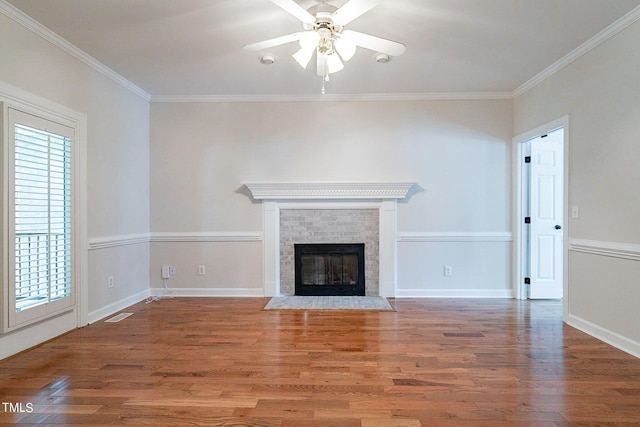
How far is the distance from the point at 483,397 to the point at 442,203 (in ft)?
9.07

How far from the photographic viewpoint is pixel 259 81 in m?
4.00

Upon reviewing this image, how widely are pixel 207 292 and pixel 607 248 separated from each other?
4.27 metres

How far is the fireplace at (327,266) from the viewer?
454cm

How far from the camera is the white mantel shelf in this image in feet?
14.3

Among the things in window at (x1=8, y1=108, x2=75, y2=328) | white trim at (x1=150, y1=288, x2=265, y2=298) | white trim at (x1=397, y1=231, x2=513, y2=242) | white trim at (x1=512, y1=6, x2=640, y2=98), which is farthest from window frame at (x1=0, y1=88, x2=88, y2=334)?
white trim at (x1=512, y1=6, x2=640, y2=98)

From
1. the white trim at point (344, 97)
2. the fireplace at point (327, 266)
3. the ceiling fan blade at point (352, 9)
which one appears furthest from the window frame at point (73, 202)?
the ceiling fan blade at point (352, 9)

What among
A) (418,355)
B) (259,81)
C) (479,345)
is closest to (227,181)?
(259,81)

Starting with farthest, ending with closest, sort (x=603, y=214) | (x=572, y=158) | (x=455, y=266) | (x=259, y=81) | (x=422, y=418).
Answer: (x=455, y=266)
(x=259, y=81)
(x=572, y=158)
(x=603, y=214)
(x=422, y=418)

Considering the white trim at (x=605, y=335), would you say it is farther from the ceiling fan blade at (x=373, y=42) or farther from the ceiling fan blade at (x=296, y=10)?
the ceiling fan blade at (x=296, y=10)

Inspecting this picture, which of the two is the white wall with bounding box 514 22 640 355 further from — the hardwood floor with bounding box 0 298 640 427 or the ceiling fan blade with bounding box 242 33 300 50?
the ceiling fan blade with bounding box 242 33 300 50

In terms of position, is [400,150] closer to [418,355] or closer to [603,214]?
[603,214]

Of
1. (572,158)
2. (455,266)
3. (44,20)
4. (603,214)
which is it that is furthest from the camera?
(455,266)

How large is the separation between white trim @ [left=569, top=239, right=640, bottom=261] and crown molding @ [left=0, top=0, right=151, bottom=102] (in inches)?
197

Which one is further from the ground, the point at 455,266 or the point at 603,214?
the point at 603,214
